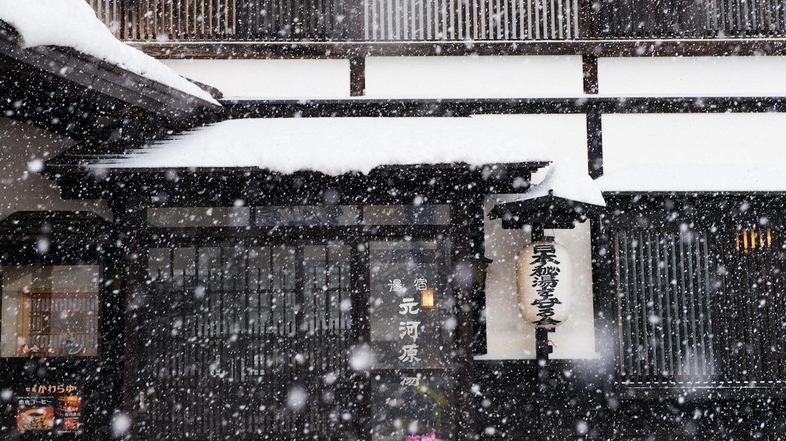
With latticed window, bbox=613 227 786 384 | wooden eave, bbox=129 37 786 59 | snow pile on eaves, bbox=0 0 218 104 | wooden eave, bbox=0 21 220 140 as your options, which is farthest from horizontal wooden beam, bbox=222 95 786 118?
snow pile on eaves, bbox=0 0 218 104

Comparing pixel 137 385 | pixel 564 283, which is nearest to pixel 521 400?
pixel 564 283

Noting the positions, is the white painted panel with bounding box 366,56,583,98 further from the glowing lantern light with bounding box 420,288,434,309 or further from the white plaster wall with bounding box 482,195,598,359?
the glowing lantern light with bounding box 420,288,434,309

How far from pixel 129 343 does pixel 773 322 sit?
7.74 m

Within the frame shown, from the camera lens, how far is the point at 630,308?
24.0 ft

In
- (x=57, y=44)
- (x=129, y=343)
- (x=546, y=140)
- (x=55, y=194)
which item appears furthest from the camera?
(x=546, y=140)

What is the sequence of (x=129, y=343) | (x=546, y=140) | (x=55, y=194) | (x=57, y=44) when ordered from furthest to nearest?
(x=546, y=140), (x=55, y=194), (x=129, y=343), (x=57, y=44)

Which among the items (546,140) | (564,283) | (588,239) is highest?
(546,140)

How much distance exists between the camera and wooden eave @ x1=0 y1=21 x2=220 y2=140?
181 inches

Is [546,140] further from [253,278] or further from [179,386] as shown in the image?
[179,386]

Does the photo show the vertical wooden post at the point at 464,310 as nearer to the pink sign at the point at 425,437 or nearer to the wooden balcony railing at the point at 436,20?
the pink sign at the point at 425,437

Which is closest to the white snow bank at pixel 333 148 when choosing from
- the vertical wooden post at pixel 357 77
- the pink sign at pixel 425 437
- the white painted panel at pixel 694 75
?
the vertical wooden post at pixel 357 77

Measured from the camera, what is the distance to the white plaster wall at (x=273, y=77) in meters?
7.82

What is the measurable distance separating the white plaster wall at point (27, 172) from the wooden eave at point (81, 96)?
0.22m

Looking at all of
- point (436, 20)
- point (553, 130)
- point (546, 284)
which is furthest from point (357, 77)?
point (546, 284)
